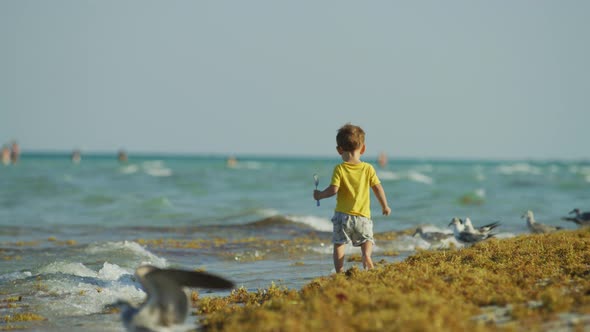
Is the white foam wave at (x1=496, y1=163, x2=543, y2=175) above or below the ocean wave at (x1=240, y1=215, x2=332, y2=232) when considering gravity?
above

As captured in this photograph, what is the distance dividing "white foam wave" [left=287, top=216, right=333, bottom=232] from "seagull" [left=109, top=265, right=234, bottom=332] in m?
12.2

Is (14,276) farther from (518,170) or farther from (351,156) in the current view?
(518,170)

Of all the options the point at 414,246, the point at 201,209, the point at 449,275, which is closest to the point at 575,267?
the point at 449,275

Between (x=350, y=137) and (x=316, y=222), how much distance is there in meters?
11.6

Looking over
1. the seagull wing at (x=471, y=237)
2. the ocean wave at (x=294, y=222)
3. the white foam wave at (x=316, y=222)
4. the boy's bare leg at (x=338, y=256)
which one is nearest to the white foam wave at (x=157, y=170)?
the ocean wave at (x=294, y=222)

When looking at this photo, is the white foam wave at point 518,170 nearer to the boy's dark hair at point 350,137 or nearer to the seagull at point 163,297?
the boy's dark hair at point 350,137

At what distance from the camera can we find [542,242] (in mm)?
9117

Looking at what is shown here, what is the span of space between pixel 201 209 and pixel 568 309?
19.5 metres

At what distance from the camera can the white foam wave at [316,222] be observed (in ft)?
59.0

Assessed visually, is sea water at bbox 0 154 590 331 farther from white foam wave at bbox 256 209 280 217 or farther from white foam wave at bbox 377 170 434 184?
white foam wave at bbox 377 170 434 184

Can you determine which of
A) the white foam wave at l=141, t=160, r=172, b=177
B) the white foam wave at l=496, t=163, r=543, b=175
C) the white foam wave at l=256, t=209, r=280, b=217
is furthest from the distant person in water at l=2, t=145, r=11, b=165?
the white foam wave at l=256, t=209, r=280, b=217

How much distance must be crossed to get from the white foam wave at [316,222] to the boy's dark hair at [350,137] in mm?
10192

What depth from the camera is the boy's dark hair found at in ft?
24.3

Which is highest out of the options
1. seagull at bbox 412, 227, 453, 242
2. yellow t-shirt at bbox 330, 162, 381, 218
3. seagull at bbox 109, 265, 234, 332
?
yellow t-shirt at bbox 330, 162, 381, 218
